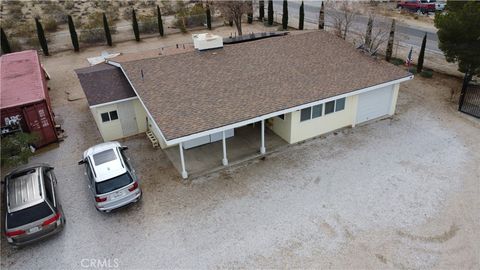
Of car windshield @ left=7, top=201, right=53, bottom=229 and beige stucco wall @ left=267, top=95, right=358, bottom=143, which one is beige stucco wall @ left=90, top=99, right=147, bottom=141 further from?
beige stucco wall @ left=267, top=95, right=358, bottom=143

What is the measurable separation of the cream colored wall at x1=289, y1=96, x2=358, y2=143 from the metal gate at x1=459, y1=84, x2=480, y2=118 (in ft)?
21.7

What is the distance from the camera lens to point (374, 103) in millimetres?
18078

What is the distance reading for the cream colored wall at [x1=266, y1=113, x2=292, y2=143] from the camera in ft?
52.7

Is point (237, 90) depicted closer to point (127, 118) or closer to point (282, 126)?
point (282, 126)

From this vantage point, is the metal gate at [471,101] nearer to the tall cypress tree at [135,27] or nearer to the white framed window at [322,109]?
the white framed window at [322,109]

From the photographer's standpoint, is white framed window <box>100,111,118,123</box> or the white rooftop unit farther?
the white rooftop unit

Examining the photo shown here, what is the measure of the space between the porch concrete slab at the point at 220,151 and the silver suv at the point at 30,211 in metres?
4.93

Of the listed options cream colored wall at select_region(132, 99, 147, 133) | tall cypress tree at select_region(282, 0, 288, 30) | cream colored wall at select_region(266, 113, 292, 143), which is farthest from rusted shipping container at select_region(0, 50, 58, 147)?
tall cypress tree at select_region(282, 0, 288, 30)

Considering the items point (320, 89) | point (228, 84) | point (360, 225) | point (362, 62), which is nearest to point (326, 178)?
point (360, 225)

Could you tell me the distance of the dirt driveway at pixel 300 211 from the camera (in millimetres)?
11039

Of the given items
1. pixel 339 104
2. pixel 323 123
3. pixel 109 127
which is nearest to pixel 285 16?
pixel 339 104

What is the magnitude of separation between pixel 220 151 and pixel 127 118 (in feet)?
16.0

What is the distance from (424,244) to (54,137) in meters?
16.1

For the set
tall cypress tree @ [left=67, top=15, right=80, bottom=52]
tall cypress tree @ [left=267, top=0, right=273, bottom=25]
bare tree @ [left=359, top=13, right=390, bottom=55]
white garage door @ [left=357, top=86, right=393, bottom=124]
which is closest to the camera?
white garage door @ [left=357, top=86, right=393, bottom=124]
